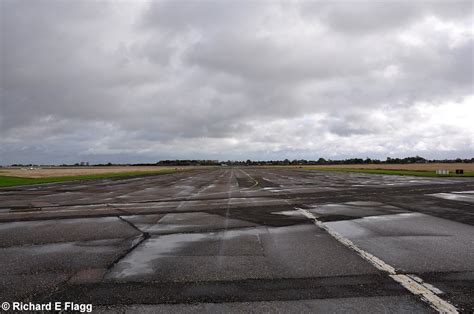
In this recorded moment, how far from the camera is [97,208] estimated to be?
45.3 ft

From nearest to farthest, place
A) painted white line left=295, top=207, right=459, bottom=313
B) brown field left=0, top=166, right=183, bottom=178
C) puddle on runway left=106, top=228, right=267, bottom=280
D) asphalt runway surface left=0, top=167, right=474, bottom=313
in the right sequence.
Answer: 1. painted white line left=295, top=207, right=459, bottom=313
2. asphalt runway surface left=0, top=167, right=474, bottom=313
3. puddle on runway left=106, top=228, right=267, bottom=280
4. brown field left=0, top=166, right=183, bottom=178

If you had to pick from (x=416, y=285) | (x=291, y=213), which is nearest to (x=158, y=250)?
(x=416, y=285)

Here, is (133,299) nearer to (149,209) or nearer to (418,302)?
(418,302)

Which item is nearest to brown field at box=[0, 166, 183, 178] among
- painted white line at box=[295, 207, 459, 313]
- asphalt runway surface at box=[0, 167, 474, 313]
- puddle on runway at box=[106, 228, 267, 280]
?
asphalt runway surface at box=[0, 167, 474, 313]

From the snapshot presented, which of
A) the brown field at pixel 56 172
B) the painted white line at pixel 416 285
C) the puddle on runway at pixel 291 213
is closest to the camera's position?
the painted white line at pixel 416 285

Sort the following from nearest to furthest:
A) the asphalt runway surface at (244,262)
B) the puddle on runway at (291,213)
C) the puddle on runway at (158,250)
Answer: the asphalt runway surface at (244,262)
the puddle on runway at (158,250)
the puddle on runway at (291,213)

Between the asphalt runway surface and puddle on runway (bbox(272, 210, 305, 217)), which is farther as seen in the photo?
puddle on runway (bbox(272, 210, 305, 217))

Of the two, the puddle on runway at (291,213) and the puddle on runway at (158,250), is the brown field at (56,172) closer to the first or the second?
the puddle on runway at (291,213)

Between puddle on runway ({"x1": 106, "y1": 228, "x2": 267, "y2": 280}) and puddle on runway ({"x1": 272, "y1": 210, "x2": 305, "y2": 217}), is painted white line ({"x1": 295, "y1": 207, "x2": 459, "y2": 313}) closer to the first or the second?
puddle on runway ({"x1": 106, "y1": 228, "x2": 267, "y2": 280})

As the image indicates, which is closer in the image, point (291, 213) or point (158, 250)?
point (158, 250)

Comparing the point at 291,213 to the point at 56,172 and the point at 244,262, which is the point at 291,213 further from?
the point at 56,172

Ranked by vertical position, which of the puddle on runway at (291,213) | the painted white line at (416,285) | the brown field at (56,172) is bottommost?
the brown field at (56,172)

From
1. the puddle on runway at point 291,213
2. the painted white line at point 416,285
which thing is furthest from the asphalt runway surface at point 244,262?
the puddle on runway at point 291,213

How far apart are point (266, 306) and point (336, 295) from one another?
1061mm
